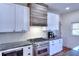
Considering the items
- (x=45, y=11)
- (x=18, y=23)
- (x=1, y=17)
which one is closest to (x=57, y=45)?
(x=45, y=11)

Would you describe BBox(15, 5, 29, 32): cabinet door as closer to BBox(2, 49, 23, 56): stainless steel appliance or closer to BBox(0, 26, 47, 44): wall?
BBox(0, 26, 47, 44): wall

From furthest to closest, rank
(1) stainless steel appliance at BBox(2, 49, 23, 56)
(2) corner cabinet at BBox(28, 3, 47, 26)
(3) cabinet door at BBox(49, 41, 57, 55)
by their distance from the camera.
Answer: (3) cabinet door at BBox(49, 41, 57, 55), (2) corner cabinet at BBox(28, 3, 47, 26), (1) stainless steel appliance at BBox(2, 49, 23, 56)

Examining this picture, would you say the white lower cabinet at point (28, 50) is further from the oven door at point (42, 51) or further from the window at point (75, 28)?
the window at point (75, 28)

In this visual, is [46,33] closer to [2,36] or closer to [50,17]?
[50,17]

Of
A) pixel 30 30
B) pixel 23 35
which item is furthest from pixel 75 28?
pixel 23 35

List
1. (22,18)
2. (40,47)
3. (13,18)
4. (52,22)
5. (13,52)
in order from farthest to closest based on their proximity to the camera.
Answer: (52,22) < (40,47) < (22,18) < (13,18) < (13,52)

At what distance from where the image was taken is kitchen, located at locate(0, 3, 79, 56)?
6.77 feet

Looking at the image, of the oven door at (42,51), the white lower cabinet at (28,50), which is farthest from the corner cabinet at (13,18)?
the oven door at (42,51)

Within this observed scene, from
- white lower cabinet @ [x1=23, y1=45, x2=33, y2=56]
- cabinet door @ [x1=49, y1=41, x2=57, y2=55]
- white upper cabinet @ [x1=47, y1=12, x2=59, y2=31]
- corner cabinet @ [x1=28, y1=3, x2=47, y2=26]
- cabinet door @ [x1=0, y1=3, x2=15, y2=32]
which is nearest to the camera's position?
cabinet door @ [x1=0, y1=3, x2=15, y2=32]

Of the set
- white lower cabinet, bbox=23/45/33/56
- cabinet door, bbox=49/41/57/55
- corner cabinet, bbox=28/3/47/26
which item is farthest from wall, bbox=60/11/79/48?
white lower cabinet, bbox=23/45/33/56

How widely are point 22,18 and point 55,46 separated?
146 centimetres

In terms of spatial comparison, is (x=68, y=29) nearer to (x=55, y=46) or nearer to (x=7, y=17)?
(x=55, y=46)

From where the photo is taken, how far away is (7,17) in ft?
6.84

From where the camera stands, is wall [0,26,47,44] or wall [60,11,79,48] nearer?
wall [0,26,47,44]
